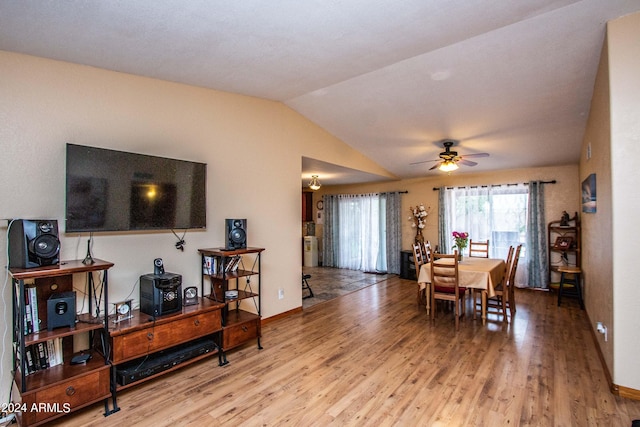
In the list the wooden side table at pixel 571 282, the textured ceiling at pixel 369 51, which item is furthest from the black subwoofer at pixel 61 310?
the wooden side table at pixel 571 282

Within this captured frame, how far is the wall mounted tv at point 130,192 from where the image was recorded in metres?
2.40

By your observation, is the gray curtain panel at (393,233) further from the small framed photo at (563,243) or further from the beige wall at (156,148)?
the beige wall at (156,148)

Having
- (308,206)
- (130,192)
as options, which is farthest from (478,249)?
(130,192)

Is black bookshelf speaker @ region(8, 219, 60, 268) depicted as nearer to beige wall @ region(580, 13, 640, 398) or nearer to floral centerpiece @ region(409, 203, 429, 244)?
beige wall @ region(580, 13, 640, 398)

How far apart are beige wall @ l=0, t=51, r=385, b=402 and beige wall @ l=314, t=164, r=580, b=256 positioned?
3276 mm

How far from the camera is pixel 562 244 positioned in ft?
17.6

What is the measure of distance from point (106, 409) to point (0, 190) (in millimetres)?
1693

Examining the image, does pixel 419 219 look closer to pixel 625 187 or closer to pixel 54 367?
pixel 625 187

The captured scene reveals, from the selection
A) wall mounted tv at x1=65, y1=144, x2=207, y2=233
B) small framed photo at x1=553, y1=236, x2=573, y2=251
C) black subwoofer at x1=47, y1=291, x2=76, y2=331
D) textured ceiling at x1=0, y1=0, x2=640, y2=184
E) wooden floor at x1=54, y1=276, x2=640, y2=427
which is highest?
textured ceiling at x1=0, y1=0, x2=640, y2=184

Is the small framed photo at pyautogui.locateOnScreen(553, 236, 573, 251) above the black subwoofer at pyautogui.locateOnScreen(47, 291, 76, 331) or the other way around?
above

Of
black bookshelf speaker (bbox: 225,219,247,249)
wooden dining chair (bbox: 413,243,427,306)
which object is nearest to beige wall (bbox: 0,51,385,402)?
black bookshelf speaker (bbox: 225,219,247,249)

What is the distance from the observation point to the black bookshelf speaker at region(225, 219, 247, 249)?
10.5ft

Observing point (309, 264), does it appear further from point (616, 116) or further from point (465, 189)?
point (616, 116)

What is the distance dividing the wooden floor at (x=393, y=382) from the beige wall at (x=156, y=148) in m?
0.89
